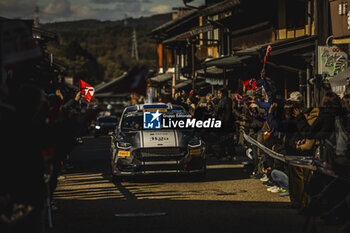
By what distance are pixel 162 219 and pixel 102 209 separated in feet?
5.10

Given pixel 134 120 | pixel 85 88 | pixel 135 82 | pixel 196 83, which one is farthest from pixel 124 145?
pixel 196 83

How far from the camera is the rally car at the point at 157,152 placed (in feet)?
46.9

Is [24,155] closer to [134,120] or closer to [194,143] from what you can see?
[194,143]

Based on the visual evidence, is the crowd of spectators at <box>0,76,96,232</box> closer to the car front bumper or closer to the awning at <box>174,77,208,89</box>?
the car front bumper

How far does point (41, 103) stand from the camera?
19.5ft

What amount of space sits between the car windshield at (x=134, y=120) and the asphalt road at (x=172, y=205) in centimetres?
123

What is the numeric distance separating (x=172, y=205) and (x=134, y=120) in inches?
188

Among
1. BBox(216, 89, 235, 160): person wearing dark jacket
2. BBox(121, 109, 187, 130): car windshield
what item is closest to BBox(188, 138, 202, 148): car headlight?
BBox(121, 109, 187, 130): car windshield

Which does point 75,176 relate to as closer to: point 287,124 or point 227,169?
point 227,169

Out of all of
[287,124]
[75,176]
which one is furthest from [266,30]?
[287,124]

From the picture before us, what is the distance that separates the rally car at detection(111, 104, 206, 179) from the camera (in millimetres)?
14281

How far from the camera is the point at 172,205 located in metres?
11.0

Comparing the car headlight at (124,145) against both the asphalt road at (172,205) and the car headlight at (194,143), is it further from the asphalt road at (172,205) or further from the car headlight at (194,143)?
the car headlight at (194,143)

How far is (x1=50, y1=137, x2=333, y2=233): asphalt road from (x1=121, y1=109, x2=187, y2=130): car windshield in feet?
4.04
